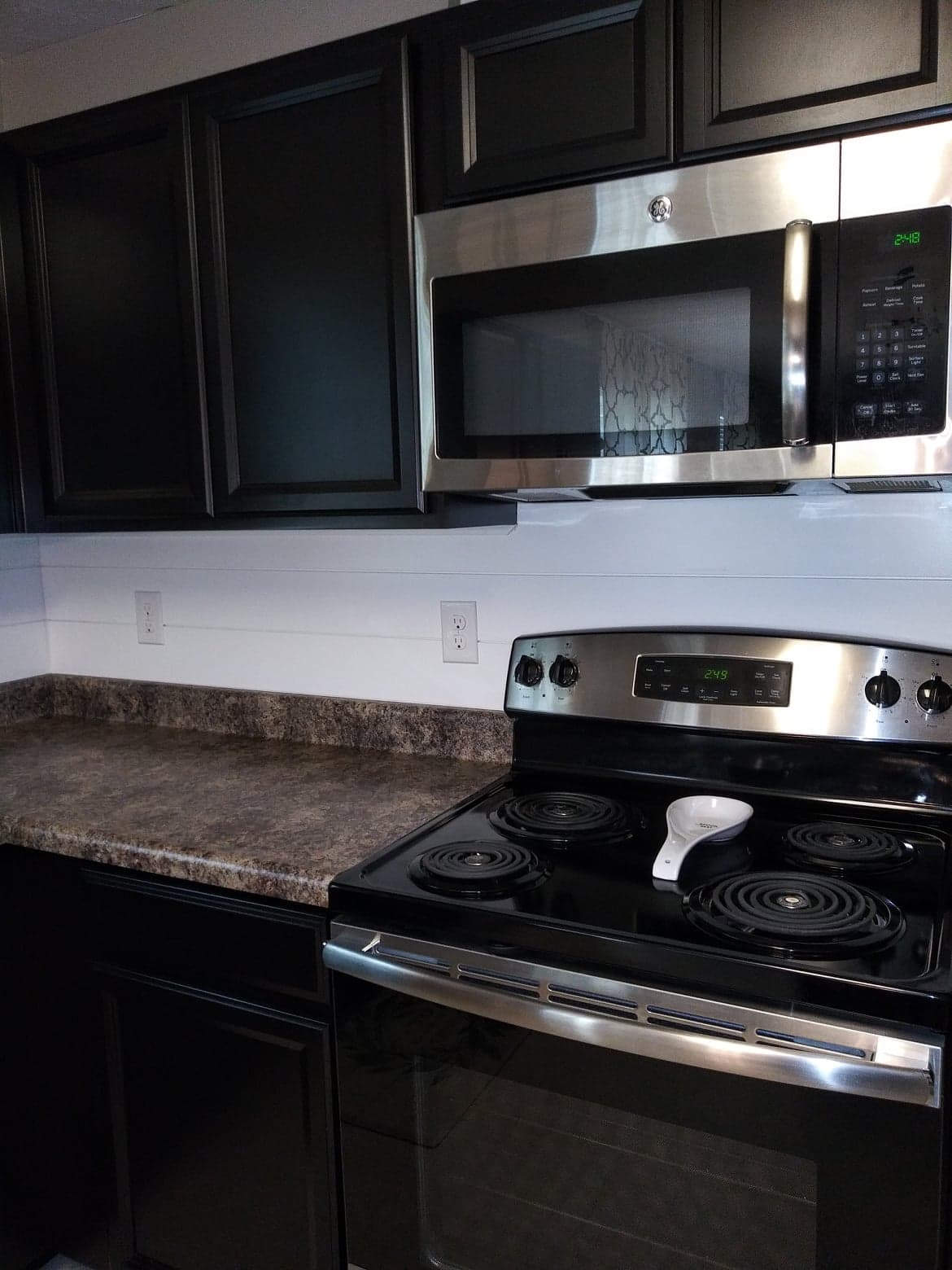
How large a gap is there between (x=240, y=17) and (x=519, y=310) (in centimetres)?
99

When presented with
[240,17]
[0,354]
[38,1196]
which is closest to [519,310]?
[240,17]

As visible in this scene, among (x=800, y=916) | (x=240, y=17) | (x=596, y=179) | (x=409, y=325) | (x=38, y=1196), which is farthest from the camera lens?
(x=240, y=17)

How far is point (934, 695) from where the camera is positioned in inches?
55.5

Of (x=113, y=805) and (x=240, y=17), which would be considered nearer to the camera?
(x=113, y=805)

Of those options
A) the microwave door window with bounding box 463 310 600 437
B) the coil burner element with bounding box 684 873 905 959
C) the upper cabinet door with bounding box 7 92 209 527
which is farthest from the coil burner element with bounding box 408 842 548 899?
the upper cabinet door with bounding box 7 92 209 527

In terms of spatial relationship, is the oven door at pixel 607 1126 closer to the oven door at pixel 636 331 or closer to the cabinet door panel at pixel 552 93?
the oven door at pixel 636 331

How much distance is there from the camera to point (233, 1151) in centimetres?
144

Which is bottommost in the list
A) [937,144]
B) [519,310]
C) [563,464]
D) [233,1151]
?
[233,1151]

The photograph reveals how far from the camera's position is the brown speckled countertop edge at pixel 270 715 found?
1.83 meters

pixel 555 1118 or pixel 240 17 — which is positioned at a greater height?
pixel 240 17

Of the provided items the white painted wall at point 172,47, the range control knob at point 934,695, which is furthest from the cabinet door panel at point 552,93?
the range control knob at point 934,695

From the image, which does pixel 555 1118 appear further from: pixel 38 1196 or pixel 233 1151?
pixel 38 1196

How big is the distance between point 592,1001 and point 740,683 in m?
0.62

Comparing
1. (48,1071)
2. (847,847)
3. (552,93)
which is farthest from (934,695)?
(48,1071)
